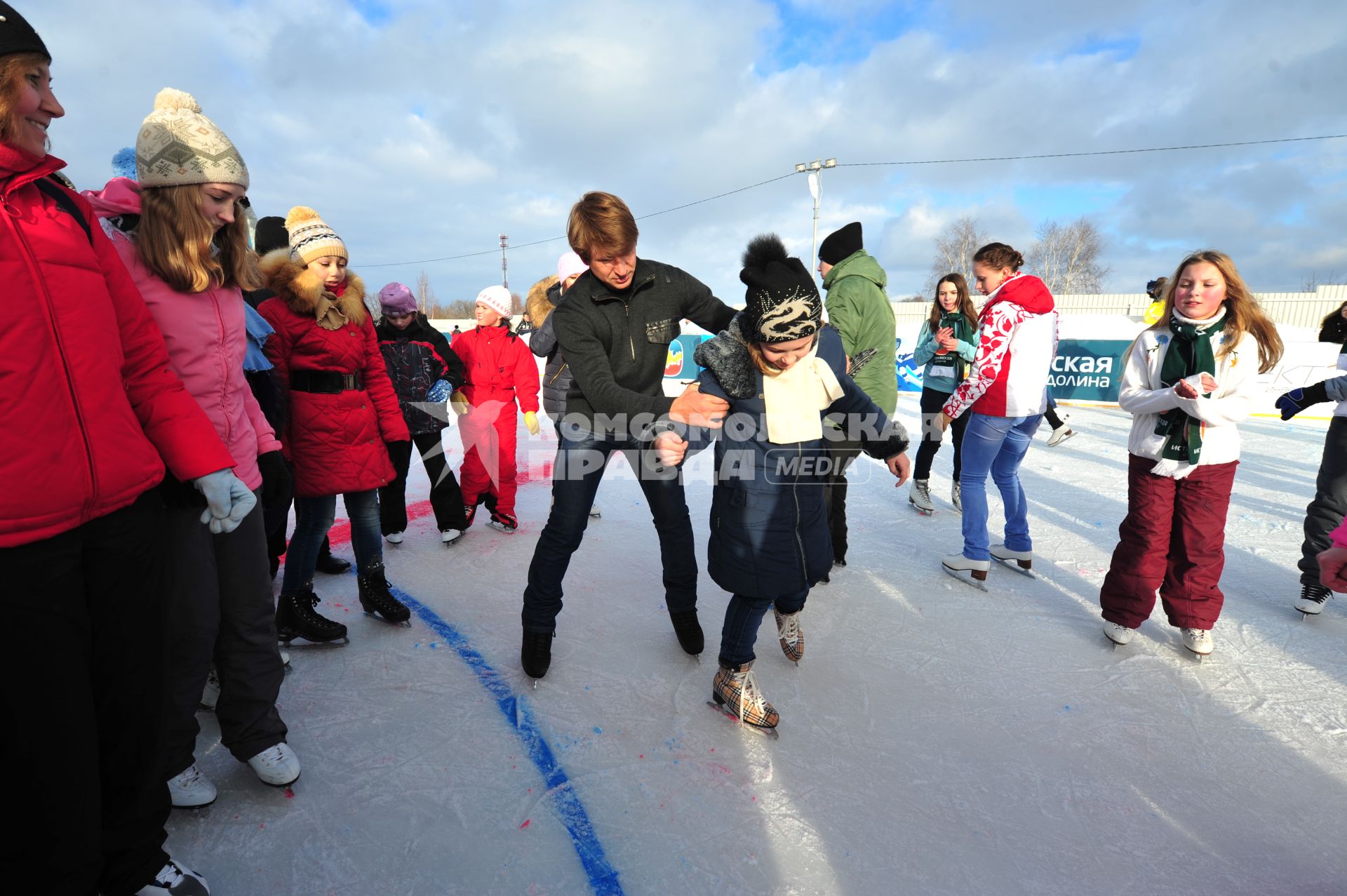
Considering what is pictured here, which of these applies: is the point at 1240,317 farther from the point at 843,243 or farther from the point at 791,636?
the point at 791,636

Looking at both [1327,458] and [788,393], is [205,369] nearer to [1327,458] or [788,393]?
[788,393]

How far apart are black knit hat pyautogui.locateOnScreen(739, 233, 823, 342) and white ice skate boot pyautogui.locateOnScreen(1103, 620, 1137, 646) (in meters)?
1.98

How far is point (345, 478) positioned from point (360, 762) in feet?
3.68

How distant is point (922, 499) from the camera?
188 inches

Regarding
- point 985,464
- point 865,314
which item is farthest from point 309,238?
point 985,464

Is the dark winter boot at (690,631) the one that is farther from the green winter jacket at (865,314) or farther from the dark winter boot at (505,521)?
the dark winter boot at (505,521)

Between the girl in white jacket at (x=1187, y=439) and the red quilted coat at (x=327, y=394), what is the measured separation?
3.15 metres

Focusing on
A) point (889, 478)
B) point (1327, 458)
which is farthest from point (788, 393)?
point (889, 478)

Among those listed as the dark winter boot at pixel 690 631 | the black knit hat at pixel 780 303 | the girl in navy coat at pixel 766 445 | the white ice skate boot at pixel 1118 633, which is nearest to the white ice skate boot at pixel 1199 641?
the white ice skate boot at pixel 1118 633

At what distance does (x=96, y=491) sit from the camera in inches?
45.9

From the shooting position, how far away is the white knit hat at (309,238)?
242 centimetres

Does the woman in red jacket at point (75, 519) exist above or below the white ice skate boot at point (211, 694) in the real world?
above

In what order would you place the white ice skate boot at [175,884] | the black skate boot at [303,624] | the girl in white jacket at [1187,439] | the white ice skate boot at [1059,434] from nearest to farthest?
1. the white ice skate boot at [175,884]
2. the girl in white jacket at [1187,439]
3. the black skate boot at [303,624]
4. the white ice skate boot at [1059,434]

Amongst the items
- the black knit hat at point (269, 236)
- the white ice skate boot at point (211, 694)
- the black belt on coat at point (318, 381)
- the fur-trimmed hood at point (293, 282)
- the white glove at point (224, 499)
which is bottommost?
the white ice skate boot at point (211, 694)
